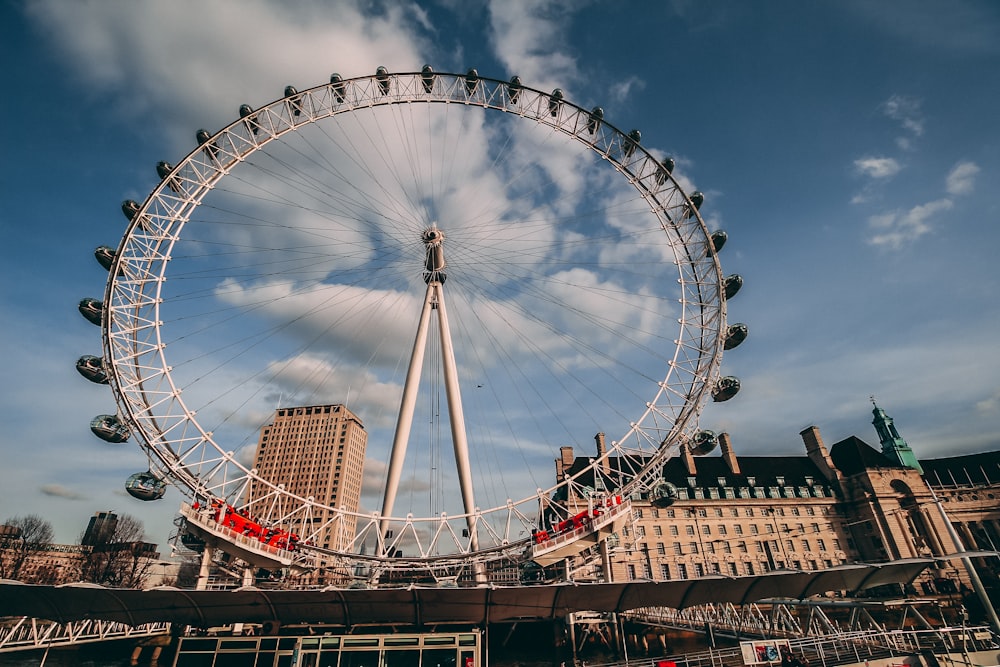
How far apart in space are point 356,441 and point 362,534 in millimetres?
158495

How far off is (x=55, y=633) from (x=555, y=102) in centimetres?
7843

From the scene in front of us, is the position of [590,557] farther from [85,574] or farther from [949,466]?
[949,466]

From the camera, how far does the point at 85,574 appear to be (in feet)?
229

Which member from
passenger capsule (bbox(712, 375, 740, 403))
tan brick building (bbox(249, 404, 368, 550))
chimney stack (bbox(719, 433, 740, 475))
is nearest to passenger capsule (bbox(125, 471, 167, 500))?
passenger capsule (bbox(712, 375, 740, 403))

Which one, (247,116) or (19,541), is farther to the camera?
(19,541)

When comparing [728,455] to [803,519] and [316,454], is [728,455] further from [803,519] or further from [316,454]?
[316,454]

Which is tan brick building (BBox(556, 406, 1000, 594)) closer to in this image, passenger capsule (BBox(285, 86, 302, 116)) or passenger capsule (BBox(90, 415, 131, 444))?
passenger capsule (BBox(90, 415, 131, 444))

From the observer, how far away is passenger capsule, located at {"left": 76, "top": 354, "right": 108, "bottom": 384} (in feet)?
126

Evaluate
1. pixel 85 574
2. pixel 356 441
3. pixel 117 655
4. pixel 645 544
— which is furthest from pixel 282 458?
pixel 645 544

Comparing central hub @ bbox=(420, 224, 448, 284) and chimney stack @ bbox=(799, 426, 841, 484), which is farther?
chimney stack @ bbox=(799, 426, 841, 484)

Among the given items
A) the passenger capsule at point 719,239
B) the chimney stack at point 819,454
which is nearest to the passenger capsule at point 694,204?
the passenger capsule at point 719,239

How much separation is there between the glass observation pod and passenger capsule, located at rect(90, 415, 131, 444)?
18.1 meters

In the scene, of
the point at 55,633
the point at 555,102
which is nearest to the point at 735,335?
the point at 555,102

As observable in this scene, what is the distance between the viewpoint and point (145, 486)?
37.6 m
